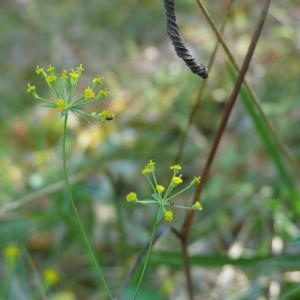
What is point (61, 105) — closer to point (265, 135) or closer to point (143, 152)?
point (265, 135)

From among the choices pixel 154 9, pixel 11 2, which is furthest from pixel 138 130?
pixel 11 2

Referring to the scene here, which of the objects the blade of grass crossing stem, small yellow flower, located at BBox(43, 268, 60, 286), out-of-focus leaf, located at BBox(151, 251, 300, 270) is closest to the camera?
out-of-focus leaf, located at BBox(151, 251, 300, 270)

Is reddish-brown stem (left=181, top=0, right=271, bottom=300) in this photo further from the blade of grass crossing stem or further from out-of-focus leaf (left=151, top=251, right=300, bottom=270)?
the blade of grass crossing stem

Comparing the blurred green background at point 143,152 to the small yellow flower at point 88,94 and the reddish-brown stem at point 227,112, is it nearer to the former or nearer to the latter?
the reddish-brown stem at point 227,112

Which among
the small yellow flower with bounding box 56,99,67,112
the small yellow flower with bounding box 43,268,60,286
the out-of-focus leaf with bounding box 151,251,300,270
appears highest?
the small yellow flower with bounding box 56,99,67,112

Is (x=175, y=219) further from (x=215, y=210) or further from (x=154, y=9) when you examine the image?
(x=154, y=9)

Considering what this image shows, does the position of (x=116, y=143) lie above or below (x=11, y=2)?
below

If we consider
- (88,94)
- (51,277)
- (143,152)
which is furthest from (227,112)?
(143,152)

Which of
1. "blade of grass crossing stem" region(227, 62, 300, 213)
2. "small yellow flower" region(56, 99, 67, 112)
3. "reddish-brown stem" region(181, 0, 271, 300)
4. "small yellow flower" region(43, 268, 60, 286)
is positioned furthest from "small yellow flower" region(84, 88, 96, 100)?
"small yellow flower" region(43, 268, 60, 286)

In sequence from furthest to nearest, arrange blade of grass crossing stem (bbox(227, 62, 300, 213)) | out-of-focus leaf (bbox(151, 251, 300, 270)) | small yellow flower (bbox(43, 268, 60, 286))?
small yellow flower (bbox(43, 268, 60, 286))
blade of grass crossing stem (bbox(227, 62, 300, 213))
out-of-focus leaf (bbox(151, 251, 300, 270))
